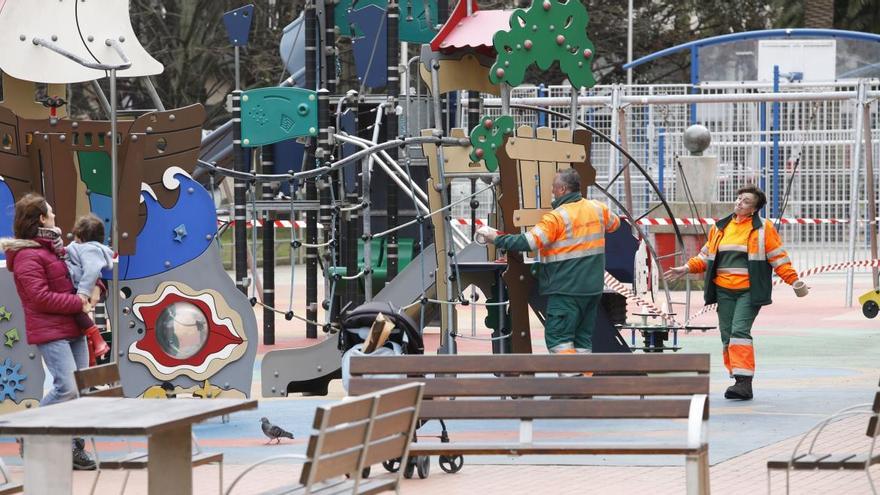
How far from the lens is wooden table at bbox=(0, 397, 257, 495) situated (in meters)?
6.25

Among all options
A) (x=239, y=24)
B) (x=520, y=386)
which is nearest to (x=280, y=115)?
(x=239, y=24)

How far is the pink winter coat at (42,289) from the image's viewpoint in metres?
9.61

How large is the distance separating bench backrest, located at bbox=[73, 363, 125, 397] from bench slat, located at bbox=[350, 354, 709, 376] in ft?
3.70

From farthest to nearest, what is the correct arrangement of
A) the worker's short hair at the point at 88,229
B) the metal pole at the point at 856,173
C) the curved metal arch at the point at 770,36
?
the curved metal arch at the point at 770,36 < the metal pole at the point at 856,173 < the worker's short hair at the point at 88,229

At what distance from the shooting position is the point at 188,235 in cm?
1188

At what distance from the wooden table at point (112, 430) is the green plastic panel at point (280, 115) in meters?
5.94

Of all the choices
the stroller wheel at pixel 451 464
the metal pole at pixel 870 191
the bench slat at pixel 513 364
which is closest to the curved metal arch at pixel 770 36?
the metal pole at pixel 870 191

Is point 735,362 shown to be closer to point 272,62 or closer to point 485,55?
point 485,55

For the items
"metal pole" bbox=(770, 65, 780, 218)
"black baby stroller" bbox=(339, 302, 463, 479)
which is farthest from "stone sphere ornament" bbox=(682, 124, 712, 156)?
"black baby stroller" bbox=(339, 302, 463, 479)

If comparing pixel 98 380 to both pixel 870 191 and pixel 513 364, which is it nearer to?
pixel 513 364

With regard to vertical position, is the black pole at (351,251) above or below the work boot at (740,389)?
above

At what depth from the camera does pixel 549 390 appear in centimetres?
805

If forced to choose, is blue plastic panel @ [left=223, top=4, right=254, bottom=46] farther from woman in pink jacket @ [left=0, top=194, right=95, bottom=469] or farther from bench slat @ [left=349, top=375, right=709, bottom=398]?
bench slat @ [left=349, top=375, right=709, bottom=398]

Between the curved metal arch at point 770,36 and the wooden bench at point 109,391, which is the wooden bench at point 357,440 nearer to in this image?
the wooden bench at point 109,391
